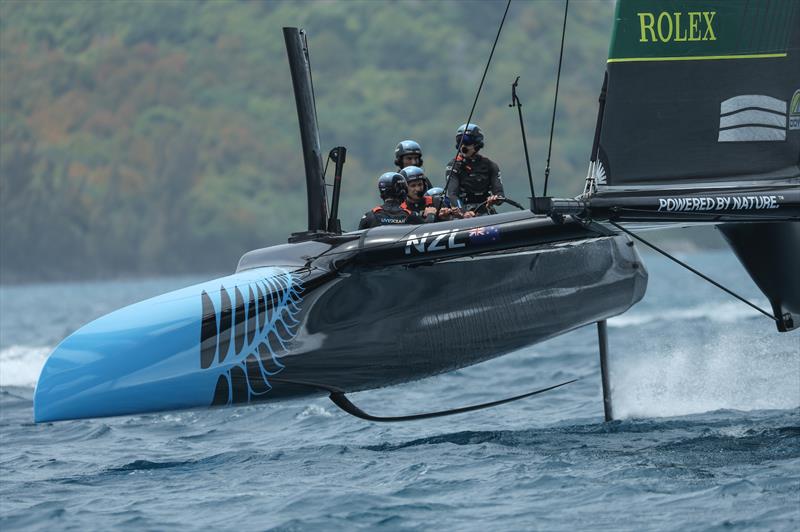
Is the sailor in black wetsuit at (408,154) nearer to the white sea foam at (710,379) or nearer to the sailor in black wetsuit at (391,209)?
the sailor in black wetsuit at (391,209)

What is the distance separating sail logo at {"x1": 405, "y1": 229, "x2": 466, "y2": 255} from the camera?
775 centimetres

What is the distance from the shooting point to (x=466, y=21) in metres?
119

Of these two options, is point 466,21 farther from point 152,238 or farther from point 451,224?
point 451,224

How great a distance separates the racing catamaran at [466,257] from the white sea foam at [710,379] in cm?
187

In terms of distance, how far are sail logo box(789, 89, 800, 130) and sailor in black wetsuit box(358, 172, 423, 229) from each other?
2.31 metres

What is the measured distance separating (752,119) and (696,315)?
49.8 ft

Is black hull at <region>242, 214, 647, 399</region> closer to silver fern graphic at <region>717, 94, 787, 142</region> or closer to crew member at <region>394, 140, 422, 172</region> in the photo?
silver fern graphic at <region>717, 94, 787, 142</region>

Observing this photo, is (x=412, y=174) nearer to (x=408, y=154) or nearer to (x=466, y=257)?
(x=408, y=154)

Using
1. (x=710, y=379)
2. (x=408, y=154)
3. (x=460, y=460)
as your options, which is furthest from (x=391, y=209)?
(x=710, y=379)

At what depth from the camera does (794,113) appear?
796cm

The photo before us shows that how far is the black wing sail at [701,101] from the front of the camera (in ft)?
25.3

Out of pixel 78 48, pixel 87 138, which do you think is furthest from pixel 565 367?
pixel 87 138

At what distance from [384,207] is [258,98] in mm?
108381

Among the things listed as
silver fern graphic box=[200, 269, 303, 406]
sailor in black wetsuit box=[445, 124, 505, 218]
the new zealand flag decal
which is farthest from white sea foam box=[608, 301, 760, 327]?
silver fern graphic box=[200, 269, 303, 406]
